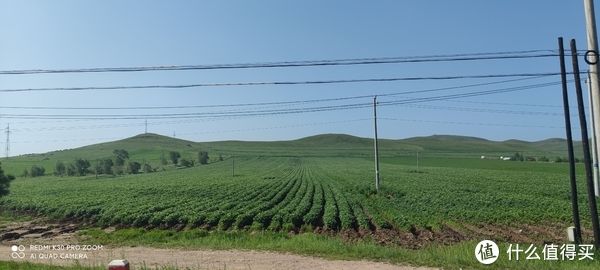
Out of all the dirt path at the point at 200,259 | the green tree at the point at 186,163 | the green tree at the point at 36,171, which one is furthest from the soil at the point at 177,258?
the green tree at the point at 186,163

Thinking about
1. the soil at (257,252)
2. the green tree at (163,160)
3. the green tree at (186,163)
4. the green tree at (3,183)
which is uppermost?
the green tree at (163,160)

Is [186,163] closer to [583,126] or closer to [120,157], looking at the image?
[120,157]

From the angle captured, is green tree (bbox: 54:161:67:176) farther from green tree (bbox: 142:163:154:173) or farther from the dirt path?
the dirt path

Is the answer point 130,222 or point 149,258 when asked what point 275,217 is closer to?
point 130,222

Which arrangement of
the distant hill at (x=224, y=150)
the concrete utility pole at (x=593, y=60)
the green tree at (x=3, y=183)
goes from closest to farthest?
the concrete utility pole at (x=593, y=60) < the green tree at (x=3, y=183) < the distant hill at (x=224, y=150)

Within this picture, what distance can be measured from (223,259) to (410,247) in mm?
6822

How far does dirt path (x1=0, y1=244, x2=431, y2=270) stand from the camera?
13383 millimetres

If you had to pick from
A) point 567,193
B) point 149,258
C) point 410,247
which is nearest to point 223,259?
point 149,258

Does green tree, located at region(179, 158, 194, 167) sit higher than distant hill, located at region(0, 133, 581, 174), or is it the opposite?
distant hill, located at region(0, 133, 581, 174)

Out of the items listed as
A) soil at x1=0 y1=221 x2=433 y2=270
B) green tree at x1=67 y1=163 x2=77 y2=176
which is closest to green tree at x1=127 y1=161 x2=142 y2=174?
green tree at x1=67 y1=163 x2=77 y2=176

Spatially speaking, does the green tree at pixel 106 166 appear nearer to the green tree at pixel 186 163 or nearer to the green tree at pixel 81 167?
the green tree at pixel 81 167

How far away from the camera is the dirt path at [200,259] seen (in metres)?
13.4

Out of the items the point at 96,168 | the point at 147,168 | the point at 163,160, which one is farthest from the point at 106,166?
the point at 163,160

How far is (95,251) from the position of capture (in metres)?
17.6
